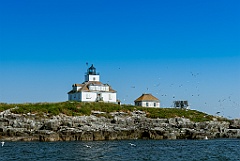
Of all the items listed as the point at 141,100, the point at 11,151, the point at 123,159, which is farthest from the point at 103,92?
the point at 123,159

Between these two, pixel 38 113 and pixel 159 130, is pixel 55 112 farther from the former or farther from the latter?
pixel 159 130

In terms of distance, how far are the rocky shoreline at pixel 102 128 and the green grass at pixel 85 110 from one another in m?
2.08

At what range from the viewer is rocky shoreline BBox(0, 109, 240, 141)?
59.9 metres

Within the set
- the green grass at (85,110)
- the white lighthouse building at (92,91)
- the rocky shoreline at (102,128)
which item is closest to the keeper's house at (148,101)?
the white lighthouse building at (92,91)

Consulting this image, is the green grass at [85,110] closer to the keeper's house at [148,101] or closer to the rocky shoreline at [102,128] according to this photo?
the rocky shoreline at [102,128]

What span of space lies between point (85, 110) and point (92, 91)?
A: 18.4 meters

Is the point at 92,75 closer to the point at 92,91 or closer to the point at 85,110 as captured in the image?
the point at 92,91

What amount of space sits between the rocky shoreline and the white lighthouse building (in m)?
17.6

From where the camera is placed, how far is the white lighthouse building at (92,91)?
89.4 meters

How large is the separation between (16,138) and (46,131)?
4888 mm

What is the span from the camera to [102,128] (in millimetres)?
63375

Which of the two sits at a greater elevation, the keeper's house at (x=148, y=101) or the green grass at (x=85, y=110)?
the keeper's house at (x=148, y=101)

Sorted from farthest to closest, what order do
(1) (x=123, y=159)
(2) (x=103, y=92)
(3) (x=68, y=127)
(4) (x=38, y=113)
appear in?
(2) (x=103, y=92) < (4) (x=38, y=113) < (3) (x=68, y=127) < (1) (x=123, y=159)

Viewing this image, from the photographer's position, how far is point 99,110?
73.9 metres
